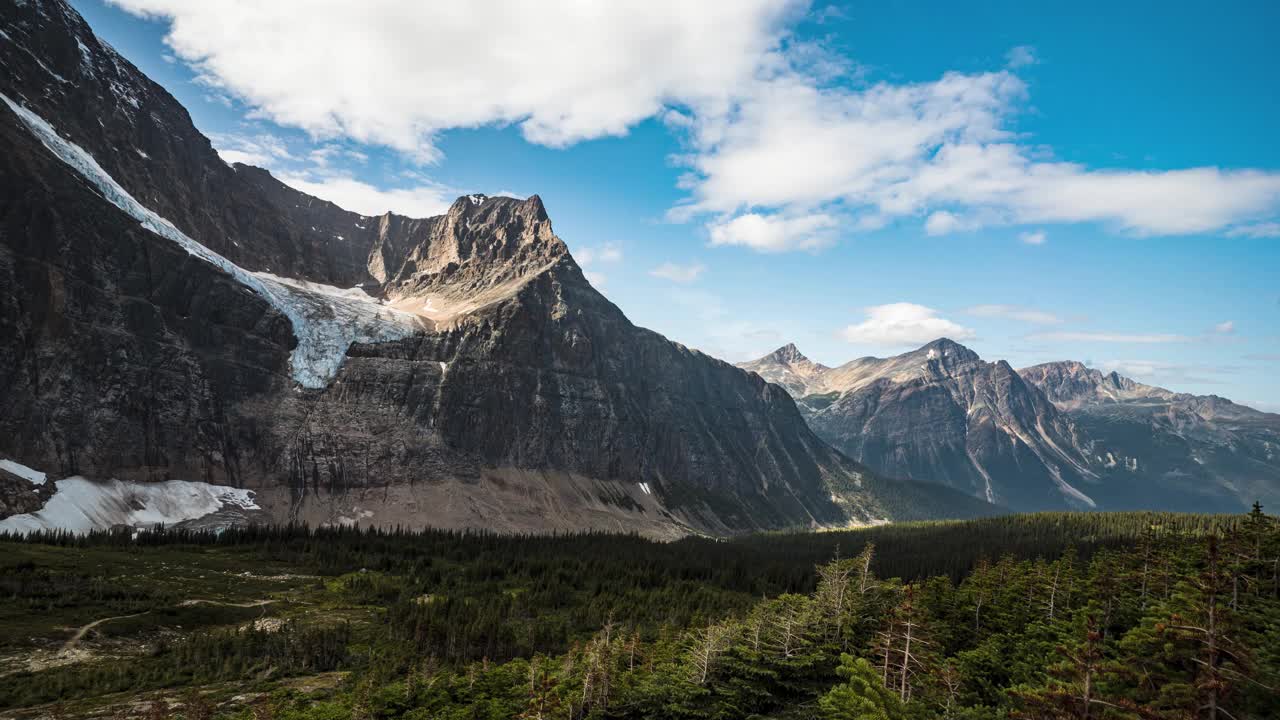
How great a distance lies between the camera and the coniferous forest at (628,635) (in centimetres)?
2620

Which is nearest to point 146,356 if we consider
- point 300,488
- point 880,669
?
point 300,488

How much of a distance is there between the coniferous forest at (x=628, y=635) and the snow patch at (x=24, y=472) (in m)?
31.5

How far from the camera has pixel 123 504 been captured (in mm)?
155750

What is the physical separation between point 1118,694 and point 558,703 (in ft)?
89.1

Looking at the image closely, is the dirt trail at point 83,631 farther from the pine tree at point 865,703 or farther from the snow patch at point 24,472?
the snow patch at point 24,472

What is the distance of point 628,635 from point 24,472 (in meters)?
149

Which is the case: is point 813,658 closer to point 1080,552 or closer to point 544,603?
point 544,603

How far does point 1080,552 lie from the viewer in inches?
5645

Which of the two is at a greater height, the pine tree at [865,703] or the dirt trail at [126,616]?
the pine tree at [865,703]

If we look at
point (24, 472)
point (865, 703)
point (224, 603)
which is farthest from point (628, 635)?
point (24, 472)

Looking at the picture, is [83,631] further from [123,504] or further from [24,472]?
[123,504]

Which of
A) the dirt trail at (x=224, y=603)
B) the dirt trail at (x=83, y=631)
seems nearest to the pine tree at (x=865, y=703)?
the dirt trail at (x=83, y=631)

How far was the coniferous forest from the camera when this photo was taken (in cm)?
2620

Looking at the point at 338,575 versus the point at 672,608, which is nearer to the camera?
the point at 672,608
